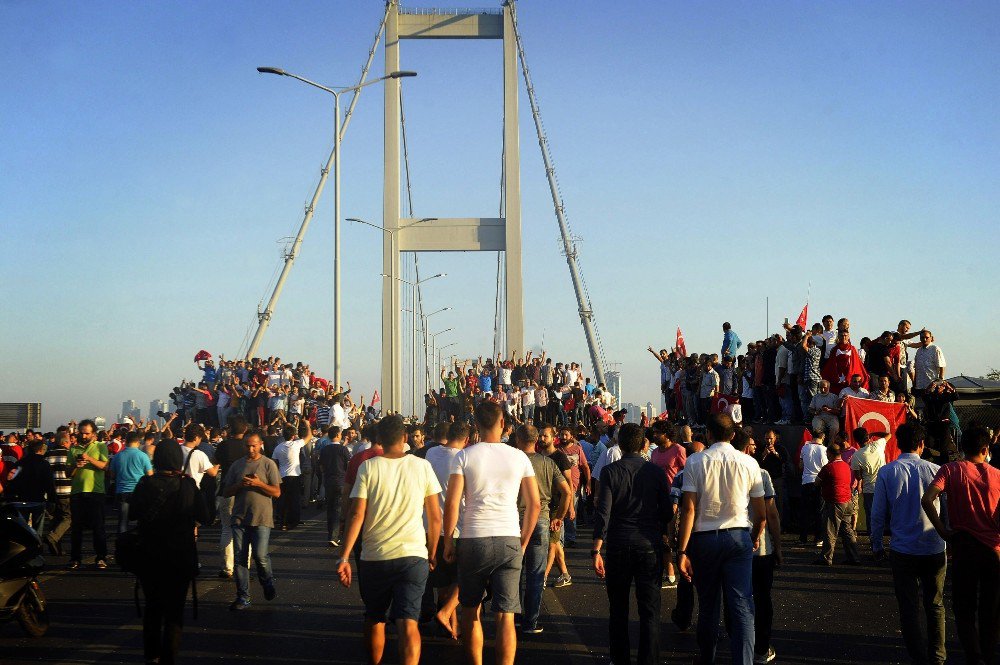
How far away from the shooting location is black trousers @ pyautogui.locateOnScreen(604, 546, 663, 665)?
251 inches

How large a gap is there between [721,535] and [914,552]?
1.37m

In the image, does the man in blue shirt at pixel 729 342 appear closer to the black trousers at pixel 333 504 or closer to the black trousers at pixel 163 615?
the black trousers at pixel 333 504

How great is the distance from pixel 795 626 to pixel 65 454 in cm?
940

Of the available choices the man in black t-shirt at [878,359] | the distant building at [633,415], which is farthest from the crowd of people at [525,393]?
the man in black t-shirt at [878,359]

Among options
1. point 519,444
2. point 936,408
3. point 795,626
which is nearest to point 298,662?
point 519,444

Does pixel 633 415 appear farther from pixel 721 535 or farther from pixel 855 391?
pixel 721 535

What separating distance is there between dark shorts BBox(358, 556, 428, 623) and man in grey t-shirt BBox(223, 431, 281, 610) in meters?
3.33

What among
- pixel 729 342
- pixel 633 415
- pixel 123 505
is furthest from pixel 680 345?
pixel 633 415

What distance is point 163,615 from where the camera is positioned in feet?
21.8

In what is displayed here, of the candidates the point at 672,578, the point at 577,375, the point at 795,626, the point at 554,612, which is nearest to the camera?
the point at 795,626

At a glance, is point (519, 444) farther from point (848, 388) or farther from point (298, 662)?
point (848, 388)

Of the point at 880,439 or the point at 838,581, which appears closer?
the point at 838,581

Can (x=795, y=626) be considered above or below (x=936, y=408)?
below

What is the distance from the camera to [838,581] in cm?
1070
